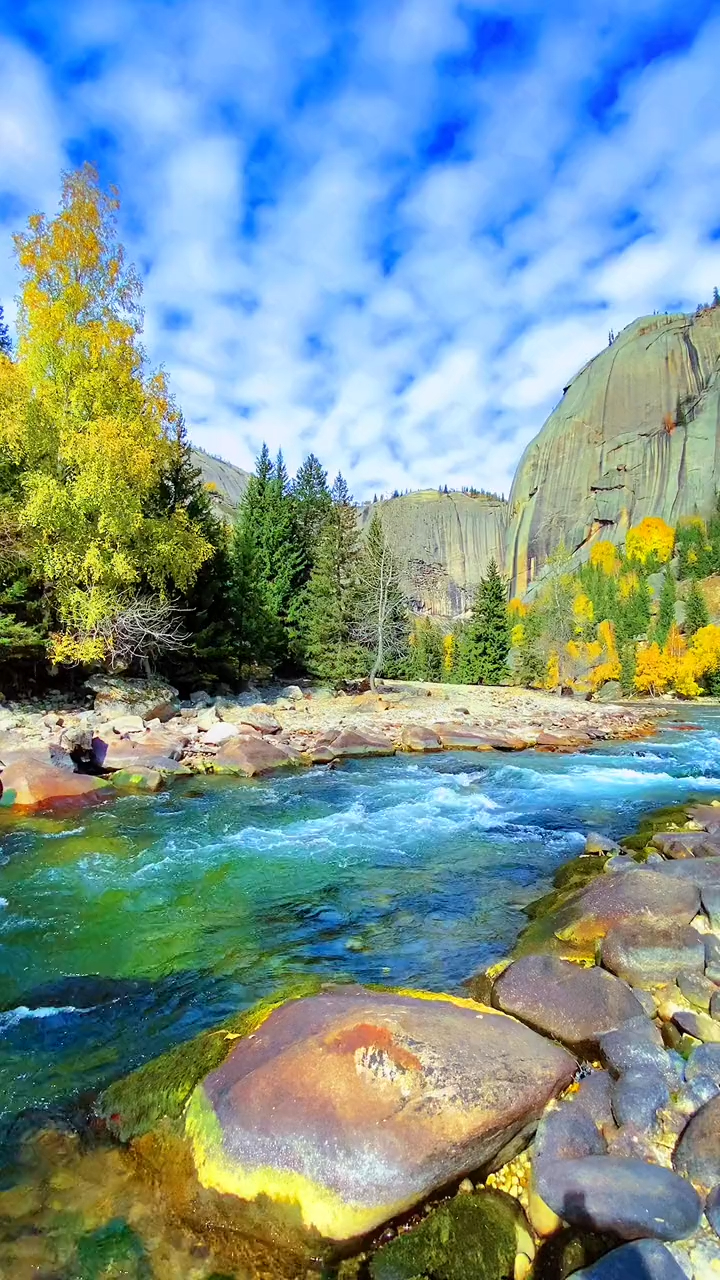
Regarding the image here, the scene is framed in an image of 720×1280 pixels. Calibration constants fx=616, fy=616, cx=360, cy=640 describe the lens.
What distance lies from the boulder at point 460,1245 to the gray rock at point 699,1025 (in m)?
1.91

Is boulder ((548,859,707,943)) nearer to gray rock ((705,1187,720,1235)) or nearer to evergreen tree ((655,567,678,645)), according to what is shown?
gray rock ((705,1187,720,1235))

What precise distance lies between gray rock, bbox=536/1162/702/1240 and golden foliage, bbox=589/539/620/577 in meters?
112

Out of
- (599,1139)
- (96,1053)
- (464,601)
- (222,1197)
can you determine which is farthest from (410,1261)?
(464,601)

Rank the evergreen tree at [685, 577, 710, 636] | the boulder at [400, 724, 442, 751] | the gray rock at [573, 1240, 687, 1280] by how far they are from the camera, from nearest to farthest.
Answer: the gray rock at [573, 1240, 687, 1280] < the boulder at [400, 724, 442, 751] < the evergreen tree at [685, 577, 710, 636]

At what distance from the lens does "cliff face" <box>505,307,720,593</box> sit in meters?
114

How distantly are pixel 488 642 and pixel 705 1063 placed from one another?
1665 inches

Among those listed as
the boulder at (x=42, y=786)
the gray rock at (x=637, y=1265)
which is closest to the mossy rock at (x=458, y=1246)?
the gray rock at (x=637, y=1265)

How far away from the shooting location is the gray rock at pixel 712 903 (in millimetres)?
5695

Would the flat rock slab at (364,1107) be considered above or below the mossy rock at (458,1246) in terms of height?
above

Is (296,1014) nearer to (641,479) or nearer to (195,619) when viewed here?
(195,619)

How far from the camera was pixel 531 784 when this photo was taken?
557 inches

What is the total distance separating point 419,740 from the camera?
19.1 meters

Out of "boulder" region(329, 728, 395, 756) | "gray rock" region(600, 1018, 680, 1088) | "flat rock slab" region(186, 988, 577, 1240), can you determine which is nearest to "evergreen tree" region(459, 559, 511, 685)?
"boulder" region(329, 728, 395, 756)

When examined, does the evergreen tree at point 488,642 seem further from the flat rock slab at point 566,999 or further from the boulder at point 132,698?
the flat rock slab at point 566,999
